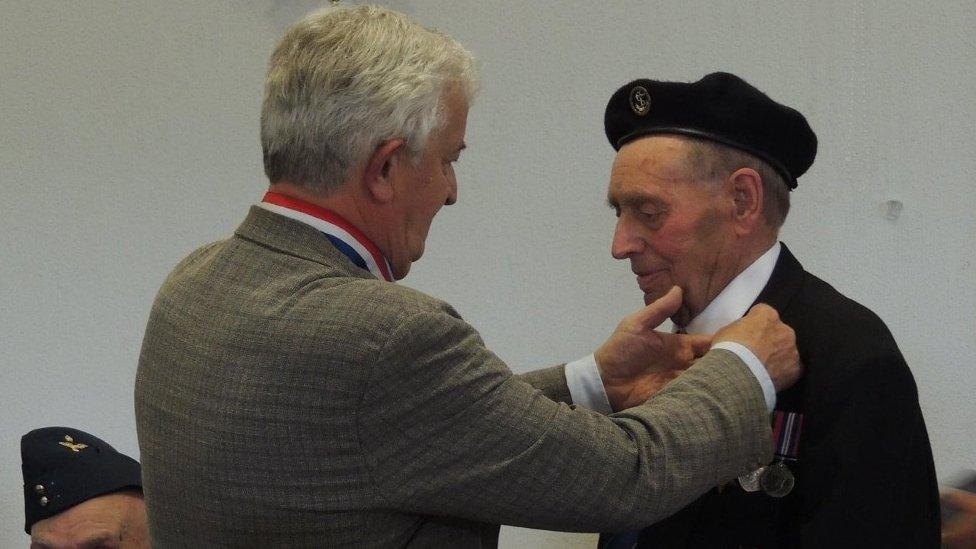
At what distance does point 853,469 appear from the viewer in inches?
52.6

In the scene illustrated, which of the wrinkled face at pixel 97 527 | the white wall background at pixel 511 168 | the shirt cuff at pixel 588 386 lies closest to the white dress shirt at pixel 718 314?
the shirt cuff at pixel 588 386

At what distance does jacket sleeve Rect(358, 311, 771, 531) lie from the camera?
117 centimetres

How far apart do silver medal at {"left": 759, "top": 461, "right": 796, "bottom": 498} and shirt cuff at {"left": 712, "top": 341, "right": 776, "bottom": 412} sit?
89 millimetres

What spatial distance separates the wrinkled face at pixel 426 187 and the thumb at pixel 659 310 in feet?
1.06

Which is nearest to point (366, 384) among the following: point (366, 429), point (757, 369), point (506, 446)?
point (366, 429)

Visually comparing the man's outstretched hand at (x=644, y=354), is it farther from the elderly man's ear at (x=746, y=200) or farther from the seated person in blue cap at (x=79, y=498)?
the seated person in blue cap at (x=79, y=498)

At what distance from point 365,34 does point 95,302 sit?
1706 millimetres

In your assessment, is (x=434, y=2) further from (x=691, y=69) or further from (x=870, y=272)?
(x=870, y=272)

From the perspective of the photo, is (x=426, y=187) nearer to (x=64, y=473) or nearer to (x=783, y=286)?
(x=783, y=286)

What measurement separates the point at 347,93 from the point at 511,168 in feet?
4.38

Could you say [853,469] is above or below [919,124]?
below

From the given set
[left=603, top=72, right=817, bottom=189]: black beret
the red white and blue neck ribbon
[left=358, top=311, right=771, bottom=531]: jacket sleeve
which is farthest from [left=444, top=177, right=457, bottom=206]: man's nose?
[left=603, top=72, right=817, bottom=189]: black beret

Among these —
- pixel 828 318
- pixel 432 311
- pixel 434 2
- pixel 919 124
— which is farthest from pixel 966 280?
pixel 432 311

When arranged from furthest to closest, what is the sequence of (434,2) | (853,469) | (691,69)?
(434,2), (691,69), (853,469)
